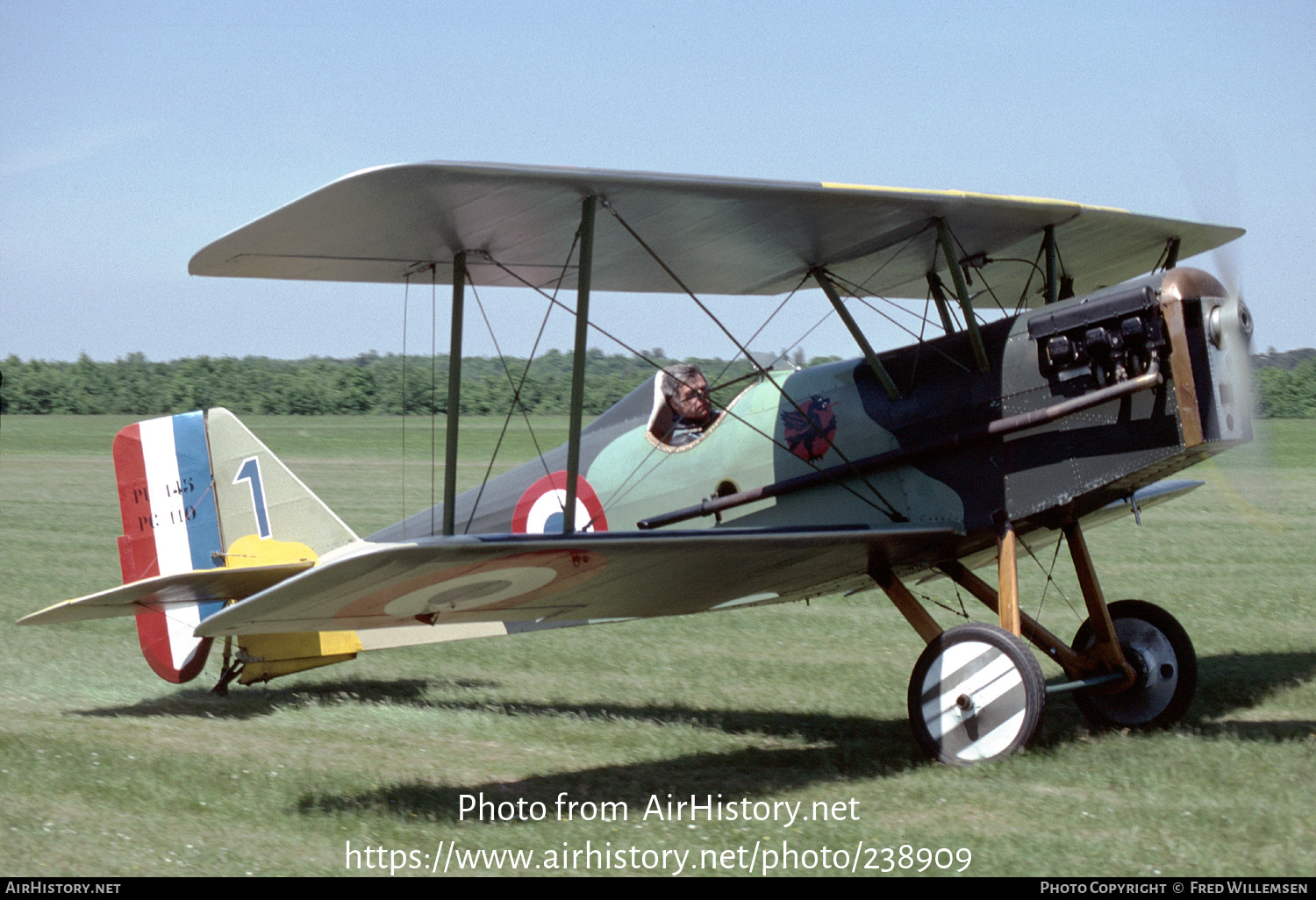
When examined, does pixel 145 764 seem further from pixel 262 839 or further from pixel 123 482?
pixel 123 482

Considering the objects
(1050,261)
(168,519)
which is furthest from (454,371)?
(1050,261)

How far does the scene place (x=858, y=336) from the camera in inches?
241

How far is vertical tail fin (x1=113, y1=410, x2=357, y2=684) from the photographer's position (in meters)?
7.30

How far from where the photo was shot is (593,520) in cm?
697

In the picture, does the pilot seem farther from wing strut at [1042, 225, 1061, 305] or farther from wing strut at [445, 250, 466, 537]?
wing strut at [1042, 225, 1061, 305]

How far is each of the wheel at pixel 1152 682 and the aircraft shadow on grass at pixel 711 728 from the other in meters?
0.13

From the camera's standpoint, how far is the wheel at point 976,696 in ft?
16.5

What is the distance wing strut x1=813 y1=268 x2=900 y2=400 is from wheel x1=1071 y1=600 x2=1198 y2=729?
1.87 metres

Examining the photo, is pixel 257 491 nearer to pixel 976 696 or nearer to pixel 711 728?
pixel 711 728

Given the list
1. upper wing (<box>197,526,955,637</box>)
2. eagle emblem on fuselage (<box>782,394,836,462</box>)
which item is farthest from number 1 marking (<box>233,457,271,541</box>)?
eagle emblem on fuselage (<box>782,394,836,462</box>)

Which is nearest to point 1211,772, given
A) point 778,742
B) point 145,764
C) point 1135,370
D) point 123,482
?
point 1135,370

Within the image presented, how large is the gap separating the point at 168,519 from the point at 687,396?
3.32 metres

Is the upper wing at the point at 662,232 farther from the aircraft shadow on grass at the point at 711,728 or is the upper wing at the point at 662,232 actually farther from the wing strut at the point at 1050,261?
the aircraft shadow on grass at the point at 711,728
